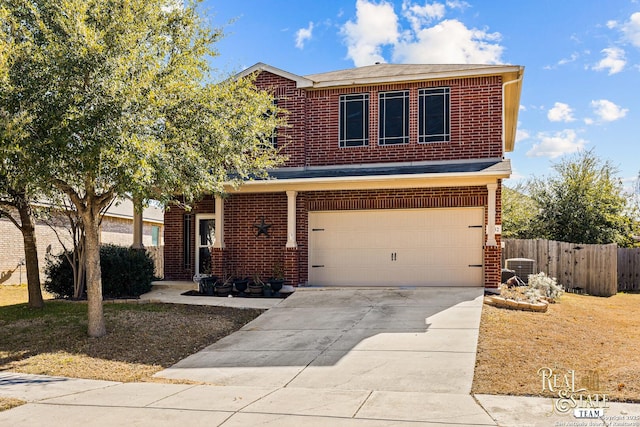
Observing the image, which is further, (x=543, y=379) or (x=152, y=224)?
(x=152, y=224)

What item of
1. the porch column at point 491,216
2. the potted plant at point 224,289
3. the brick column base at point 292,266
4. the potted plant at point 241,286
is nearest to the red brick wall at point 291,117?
the brick column base at point 292,266

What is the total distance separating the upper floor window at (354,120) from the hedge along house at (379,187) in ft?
0.09

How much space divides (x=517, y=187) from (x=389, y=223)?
60.5 ft

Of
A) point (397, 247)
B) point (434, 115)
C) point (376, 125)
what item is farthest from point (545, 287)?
point (376, 125)

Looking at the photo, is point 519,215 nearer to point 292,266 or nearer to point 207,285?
point 292,266

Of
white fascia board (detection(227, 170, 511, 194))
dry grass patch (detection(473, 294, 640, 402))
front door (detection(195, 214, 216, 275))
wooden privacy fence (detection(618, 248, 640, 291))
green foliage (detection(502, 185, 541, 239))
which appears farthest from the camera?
green foliage (detection(502, 185, 541, 239))

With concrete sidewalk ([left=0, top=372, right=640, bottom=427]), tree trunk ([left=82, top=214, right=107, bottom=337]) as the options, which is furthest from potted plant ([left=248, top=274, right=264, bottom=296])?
concrete sidewalk ([left=0, top=372, right=640, bottom=427])

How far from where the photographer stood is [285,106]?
51.2 ft

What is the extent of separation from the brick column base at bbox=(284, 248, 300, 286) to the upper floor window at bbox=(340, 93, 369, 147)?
333cm

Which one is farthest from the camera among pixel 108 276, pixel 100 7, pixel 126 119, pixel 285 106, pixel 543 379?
pixel 285 106

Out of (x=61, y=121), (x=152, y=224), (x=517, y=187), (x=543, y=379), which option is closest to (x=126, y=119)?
(x=61, y=121)

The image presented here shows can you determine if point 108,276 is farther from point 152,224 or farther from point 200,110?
point 152,224

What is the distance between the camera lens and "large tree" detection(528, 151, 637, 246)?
22.4 meters

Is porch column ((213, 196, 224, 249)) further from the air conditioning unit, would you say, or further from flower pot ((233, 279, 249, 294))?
the air conditioning unit
